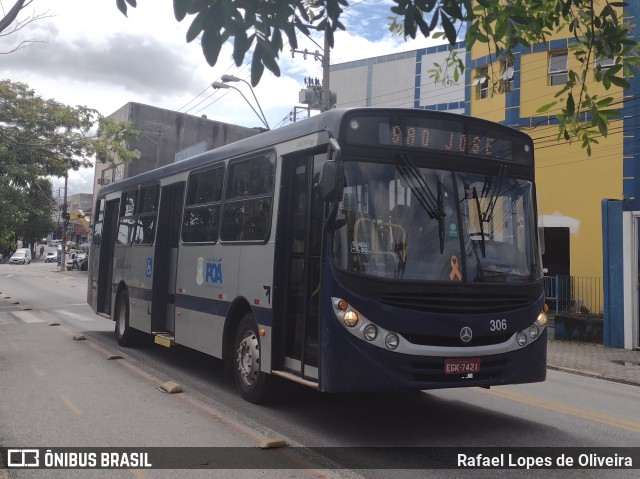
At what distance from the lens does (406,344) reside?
5691 millimetres

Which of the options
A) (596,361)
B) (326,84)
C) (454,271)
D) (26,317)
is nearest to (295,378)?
(454,271)

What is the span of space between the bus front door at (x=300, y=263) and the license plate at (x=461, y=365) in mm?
1239

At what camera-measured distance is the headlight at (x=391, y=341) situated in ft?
18.5

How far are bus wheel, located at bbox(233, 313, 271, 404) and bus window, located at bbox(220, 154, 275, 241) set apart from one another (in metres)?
1.06

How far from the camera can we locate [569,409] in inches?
298

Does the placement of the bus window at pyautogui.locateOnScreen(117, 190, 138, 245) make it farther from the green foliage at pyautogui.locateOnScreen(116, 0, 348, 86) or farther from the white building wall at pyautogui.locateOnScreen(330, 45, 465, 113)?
the white building wall at pyautogui.locateOnScreen(330, 45, 465, 113)

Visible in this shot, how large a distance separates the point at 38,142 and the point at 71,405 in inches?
648

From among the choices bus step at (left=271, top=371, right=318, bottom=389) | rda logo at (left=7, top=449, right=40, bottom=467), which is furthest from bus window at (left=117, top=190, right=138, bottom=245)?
rda logo at (left=7, top=449, right=40, bottom=467)

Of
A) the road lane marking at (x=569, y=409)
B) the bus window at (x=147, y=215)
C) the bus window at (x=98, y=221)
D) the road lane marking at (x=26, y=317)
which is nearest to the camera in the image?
the road lane marking at (x=569, y=409)

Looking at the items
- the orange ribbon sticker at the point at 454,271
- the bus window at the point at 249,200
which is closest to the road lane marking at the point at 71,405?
the bus window at the point at 249,200

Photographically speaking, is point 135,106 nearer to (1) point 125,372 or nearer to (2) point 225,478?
(1) point 125,372

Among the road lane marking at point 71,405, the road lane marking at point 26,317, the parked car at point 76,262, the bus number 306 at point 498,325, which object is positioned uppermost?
the parked car at point 76,262

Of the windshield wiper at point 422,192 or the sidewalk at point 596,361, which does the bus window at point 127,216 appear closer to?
the windshield wiper at point 422,192

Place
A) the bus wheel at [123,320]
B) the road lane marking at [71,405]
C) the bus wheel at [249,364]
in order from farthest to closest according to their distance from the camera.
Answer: the bus wheel at [123,320] → the bus wheel at [249,364] → the road lane marking at [71,405]
